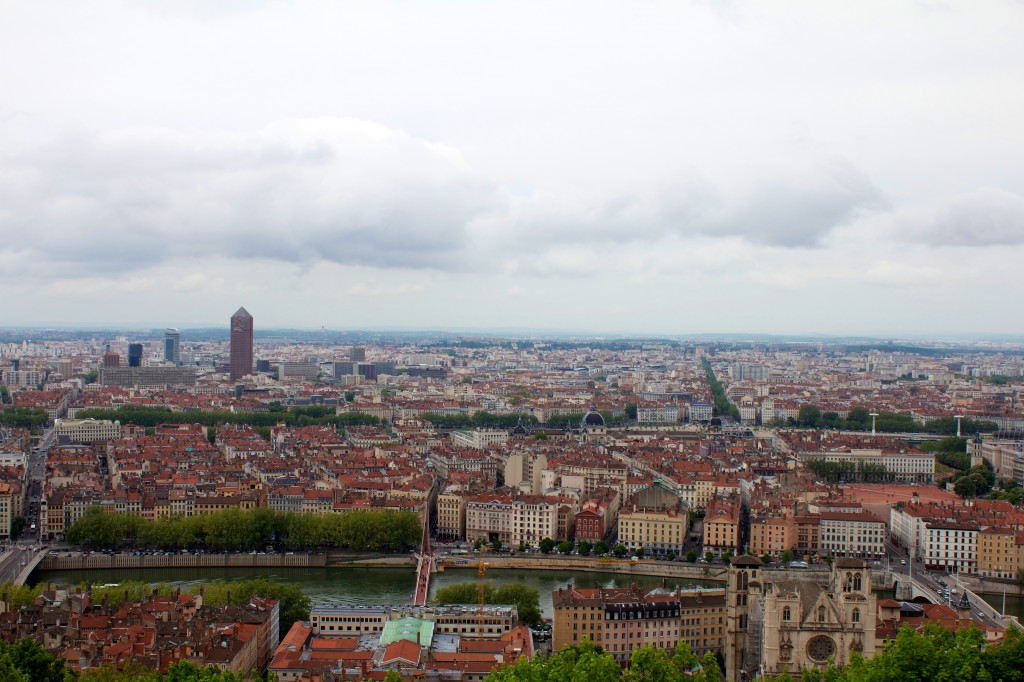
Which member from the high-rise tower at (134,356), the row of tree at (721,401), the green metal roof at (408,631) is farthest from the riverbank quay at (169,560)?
the high-rise tower at (134,356)

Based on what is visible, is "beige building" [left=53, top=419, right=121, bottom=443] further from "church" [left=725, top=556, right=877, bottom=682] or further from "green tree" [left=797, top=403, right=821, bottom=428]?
"church" [left=725, top=556, right=877, bottom=682]

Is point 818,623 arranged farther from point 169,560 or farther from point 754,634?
point 169,560

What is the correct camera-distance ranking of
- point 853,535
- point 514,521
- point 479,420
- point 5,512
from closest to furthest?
1. point 853,535
2. point 5,512
3. point 514,521
4. point 479,420

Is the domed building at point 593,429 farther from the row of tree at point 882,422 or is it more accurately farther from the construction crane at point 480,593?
the construction crane at point 480,593

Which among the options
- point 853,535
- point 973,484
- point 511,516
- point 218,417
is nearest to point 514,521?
point 511,516

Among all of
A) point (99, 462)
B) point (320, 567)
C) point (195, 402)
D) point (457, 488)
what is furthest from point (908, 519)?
point (195, 402)

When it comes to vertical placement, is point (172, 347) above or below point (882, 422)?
above

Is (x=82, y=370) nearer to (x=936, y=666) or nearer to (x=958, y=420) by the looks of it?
(x=958, y=420)
